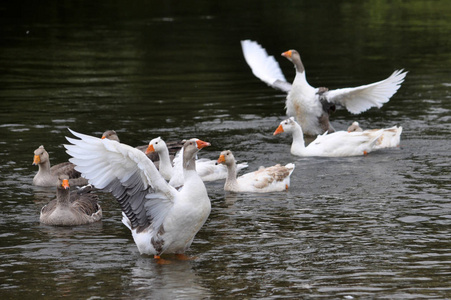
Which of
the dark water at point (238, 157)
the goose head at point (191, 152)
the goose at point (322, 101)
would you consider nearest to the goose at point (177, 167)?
the dark water at point (238, 157)

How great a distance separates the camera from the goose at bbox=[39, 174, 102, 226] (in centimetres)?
1302

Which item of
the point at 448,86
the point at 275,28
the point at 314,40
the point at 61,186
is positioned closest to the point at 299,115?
the point at 448,86

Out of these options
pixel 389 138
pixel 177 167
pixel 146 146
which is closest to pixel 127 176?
pixel 177 167

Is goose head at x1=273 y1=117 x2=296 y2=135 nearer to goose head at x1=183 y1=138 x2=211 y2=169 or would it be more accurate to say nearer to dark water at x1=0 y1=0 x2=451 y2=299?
dark water at x1=0 y1=0 x2=451 y2=299

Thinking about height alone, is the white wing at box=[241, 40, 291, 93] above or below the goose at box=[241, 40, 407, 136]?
above

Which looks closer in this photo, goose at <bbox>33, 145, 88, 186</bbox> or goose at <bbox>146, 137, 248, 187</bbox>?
goose at <bbox>146, 137, 248, 187</bbox>

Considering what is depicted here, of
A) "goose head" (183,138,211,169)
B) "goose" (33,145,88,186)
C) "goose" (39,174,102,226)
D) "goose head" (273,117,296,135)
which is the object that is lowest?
"goose" (39,174,102,226)

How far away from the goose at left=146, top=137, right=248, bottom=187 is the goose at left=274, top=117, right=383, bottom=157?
2050mm

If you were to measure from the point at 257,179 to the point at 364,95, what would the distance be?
563 cm

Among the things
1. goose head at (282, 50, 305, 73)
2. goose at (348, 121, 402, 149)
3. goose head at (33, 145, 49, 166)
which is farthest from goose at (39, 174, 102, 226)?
goose head at (282, 50, 305, 73)

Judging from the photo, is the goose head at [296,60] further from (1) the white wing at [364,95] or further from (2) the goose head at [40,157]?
(2) the goose head at [40,157]

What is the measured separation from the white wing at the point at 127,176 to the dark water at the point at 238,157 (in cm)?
64

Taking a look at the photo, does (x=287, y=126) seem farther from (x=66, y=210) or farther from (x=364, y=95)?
(x=66, y=210)

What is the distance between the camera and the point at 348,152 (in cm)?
1767
